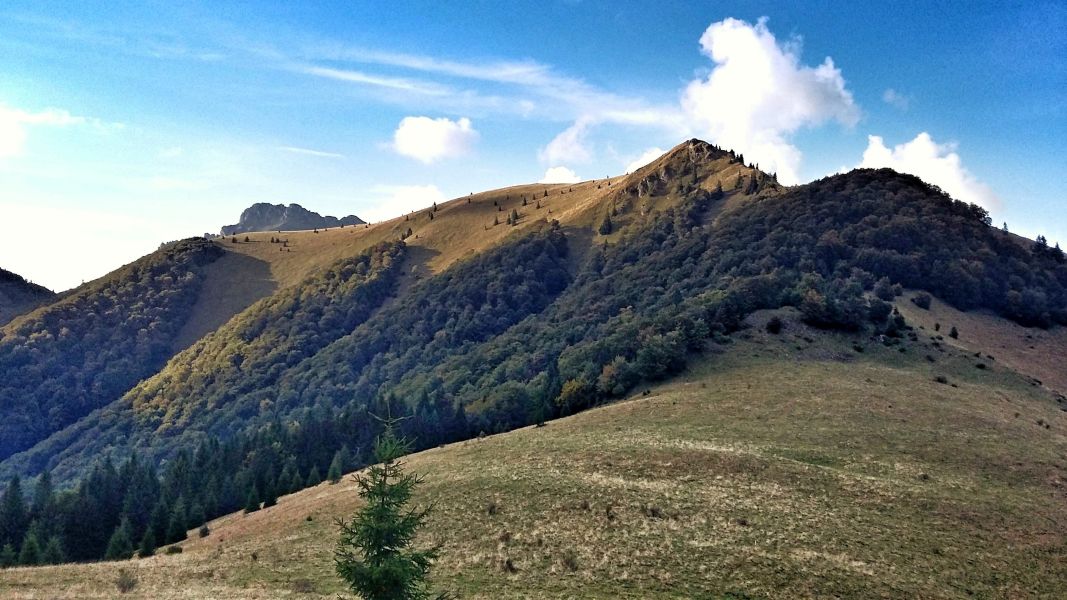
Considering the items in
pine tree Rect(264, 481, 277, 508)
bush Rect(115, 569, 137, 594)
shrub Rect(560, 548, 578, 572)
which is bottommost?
pine tree Rect(264, 481, 277, 508)

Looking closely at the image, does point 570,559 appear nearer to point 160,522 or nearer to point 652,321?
point 160,522

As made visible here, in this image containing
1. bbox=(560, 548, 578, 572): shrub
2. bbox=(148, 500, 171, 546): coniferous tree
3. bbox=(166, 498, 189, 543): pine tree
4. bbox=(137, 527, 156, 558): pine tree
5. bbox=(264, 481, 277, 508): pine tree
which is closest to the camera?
bbox=(560, 548, 578, 572): shrub

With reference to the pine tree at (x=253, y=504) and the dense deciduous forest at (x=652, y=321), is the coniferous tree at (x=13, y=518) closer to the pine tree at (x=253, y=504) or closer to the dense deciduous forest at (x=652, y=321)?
the dense deciduous forest at (x=652, y=321)

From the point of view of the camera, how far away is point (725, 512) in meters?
38.6

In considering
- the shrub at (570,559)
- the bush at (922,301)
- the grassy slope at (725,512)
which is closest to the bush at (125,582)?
the grassy slope at (725,512)

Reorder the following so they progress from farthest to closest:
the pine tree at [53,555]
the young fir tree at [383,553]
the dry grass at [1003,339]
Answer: the dry grass at [1003,339] < the pine tree at [53,555] < the young fir tree at [383,553]

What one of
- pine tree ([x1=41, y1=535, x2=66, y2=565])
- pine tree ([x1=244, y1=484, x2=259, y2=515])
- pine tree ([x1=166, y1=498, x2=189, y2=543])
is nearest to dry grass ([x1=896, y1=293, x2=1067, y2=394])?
pine tree ([x1=244, y1=484, x2=259, y2=515])

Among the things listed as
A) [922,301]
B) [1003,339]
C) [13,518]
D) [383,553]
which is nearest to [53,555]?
[13,518]

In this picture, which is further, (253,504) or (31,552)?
(253,504)

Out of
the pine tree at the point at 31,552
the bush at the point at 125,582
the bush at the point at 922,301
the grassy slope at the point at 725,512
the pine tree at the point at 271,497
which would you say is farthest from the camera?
the bush at the point at 922,301

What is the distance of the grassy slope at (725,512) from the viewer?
31.0 meters

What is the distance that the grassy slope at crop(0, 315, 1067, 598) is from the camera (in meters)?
31.0

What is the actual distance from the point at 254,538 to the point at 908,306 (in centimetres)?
11116

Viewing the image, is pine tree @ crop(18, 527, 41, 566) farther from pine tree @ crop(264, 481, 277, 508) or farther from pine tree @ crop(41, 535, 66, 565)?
pine tree @ crop(264, 481, 277, 508)
